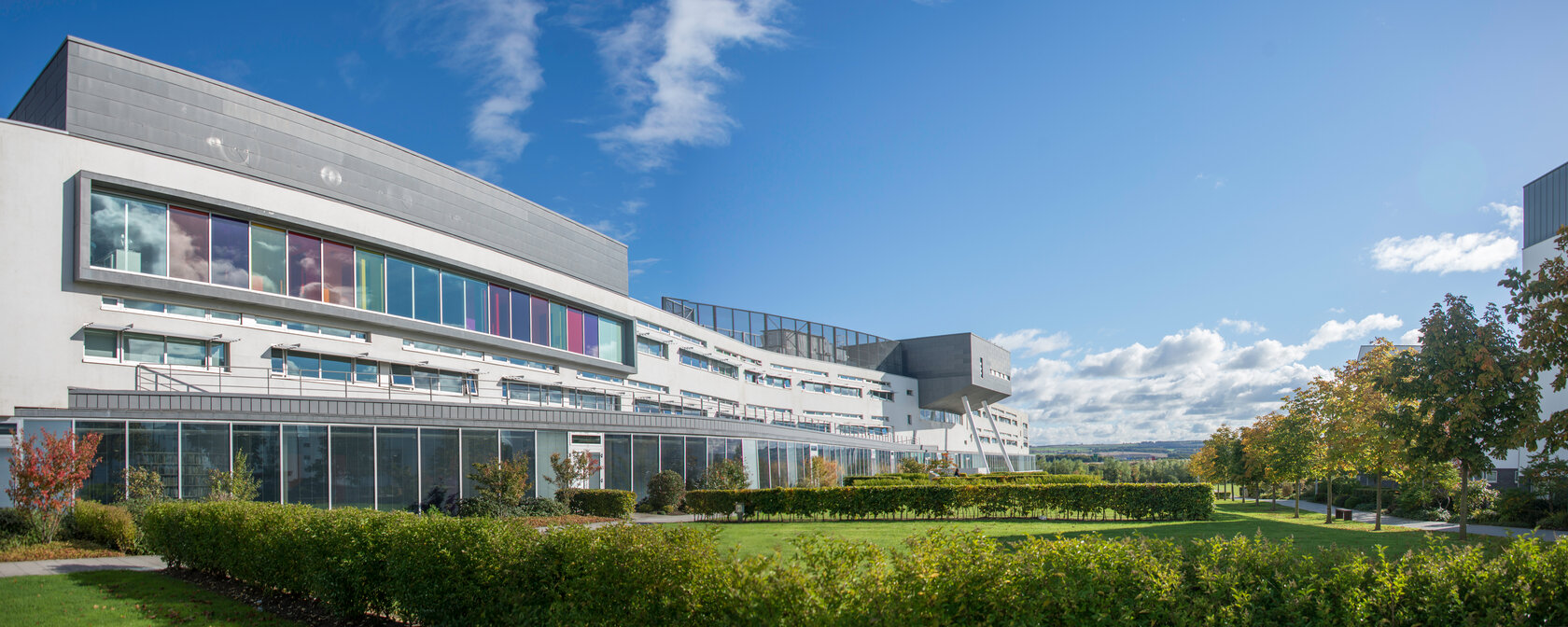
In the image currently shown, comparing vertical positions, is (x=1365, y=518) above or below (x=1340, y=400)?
below

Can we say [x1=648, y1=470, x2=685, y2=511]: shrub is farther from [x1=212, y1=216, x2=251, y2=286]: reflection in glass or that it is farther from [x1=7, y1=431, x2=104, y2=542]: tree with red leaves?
[x1=7, y1=431, x2=104, y2=542]: tree with red leaves

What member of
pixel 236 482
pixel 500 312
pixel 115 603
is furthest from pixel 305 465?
pixel 500 312

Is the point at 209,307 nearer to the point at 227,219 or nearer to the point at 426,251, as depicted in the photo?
the point at 227,219

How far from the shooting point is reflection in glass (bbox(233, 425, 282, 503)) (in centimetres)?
2108

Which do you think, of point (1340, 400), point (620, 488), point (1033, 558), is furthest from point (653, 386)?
point (1033, 558)

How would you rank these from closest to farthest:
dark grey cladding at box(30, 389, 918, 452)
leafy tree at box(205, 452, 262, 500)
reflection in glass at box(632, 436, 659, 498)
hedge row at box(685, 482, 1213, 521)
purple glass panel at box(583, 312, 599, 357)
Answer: dark grey cladding at box(30, 389, 918, 452), leafy tree at box(205, 452, 262, 500), hedge row at box(685, 482, 1213, 521), reflection in glass at box(632, 436, 659, 498), purple glass panel at box(583, 312, 599, 357)

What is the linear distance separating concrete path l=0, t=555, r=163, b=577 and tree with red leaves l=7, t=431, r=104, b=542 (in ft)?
6.31

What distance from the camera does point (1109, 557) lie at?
5910mm

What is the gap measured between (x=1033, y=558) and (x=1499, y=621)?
2.84 meters

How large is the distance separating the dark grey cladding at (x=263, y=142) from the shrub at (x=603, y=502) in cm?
1168

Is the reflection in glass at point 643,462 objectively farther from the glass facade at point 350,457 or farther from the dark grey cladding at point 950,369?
the dark grey cladding at point 950,369

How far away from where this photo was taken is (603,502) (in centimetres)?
2794

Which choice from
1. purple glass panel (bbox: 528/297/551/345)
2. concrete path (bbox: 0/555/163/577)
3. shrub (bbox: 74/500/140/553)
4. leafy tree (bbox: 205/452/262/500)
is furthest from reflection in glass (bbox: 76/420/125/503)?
purple glass panel (bbox: 528/297/551/345)

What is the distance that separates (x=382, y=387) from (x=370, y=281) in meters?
3.65
